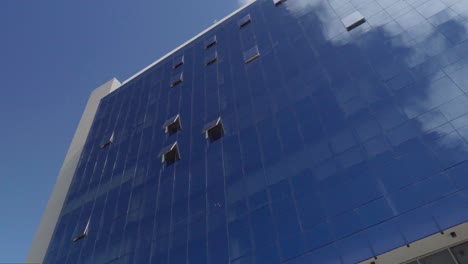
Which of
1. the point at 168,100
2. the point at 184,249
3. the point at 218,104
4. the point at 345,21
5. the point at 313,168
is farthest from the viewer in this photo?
the point at 168,100

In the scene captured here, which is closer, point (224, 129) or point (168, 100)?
point (224, 129)

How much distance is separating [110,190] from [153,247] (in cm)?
778

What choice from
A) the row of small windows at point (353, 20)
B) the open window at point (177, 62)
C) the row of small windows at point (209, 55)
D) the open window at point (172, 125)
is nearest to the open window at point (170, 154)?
the open window at point (172, 125)

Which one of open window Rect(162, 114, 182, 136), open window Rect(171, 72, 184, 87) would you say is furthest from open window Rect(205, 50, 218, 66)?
open window Rect(162, 114, 182, 136)

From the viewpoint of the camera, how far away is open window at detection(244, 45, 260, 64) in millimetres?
27125

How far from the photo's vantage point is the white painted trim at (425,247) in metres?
13.0

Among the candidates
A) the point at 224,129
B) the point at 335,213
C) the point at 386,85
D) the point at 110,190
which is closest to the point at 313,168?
the point at 335,213

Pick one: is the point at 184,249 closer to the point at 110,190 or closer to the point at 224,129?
the point at 224,129

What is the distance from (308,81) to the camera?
2194cm

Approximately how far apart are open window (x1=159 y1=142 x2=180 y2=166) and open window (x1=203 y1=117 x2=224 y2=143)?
2378 mm

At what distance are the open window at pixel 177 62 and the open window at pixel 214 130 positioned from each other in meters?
10.9

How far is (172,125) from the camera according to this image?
1096 inches

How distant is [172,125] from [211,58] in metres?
6.80

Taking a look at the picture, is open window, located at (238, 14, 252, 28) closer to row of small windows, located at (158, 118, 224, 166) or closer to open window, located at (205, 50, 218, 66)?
open window, located at (205, 50, 218, 66)
